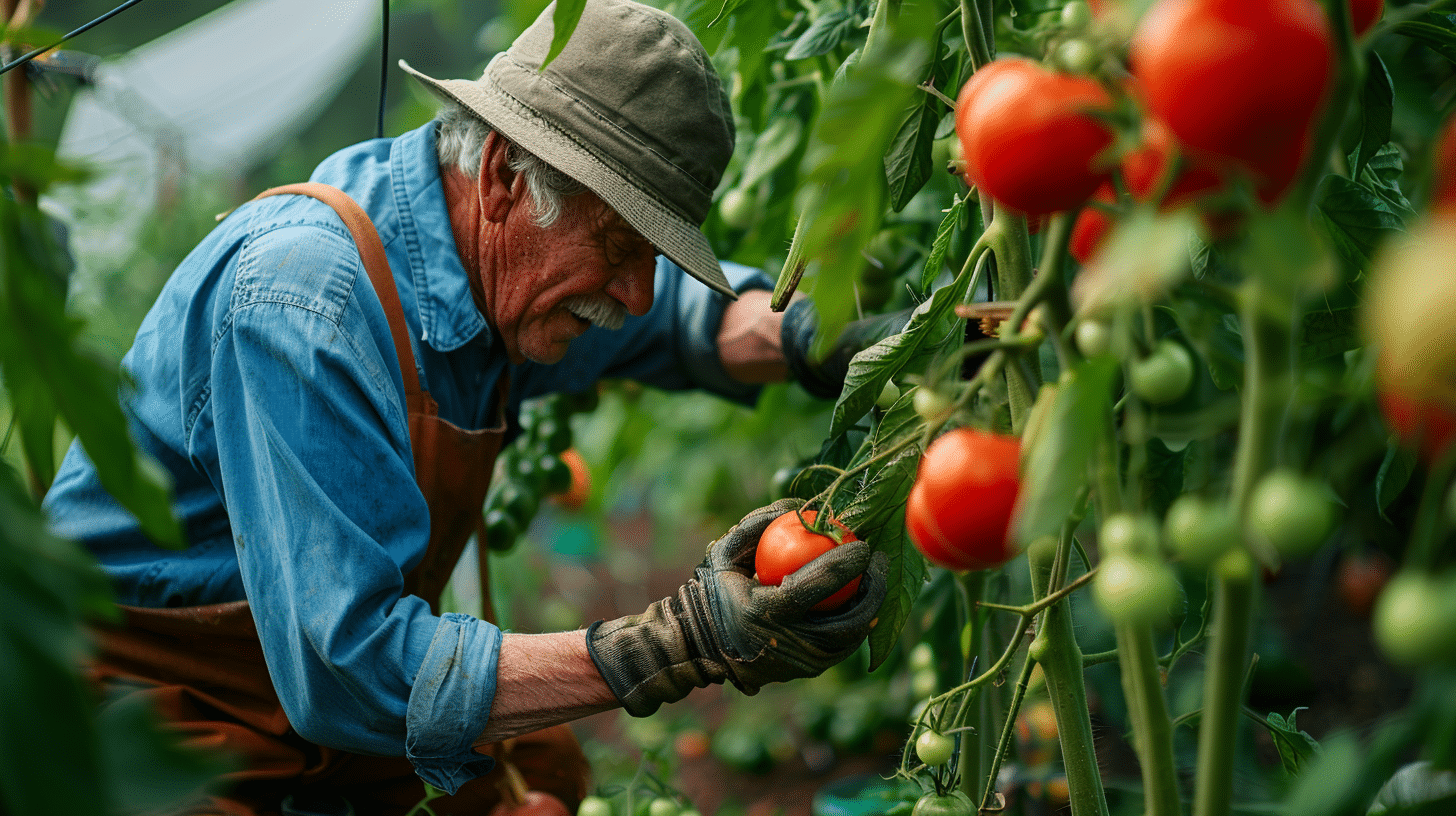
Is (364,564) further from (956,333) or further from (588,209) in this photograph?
(956,333)

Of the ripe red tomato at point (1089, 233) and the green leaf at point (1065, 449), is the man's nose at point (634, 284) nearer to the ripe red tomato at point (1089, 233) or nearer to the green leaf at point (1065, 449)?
the ripe red tomato at point (1089, 233)

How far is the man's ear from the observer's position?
1362 millimetres

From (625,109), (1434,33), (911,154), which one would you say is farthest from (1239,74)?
(625,109)

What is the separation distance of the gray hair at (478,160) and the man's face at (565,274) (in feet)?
0.05

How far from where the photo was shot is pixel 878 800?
1494mm

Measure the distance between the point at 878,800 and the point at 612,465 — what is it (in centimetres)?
112

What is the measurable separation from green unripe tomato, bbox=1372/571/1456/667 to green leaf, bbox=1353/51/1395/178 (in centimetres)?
58

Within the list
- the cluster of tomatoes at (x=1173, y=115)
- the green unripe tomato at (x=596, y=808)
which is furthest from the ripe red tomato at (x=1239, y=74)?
the green unripe tomato at (x=596, y=808)

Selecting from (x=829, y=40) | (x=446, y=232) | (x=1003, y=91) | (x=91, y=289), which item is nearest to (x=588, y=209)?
(x=446, y=232)

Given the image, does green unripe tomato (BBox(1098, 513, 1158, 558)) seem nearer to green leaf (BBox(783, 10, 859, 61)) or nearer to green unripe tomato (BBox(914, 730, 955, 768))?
green unripe tomato (BBox(914, 730, 955, 768))

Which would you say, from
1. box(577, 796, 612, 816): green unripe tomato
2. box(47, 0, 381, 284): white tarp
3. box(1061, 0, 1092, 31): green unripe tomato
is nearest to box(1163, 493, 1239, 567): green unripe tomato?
box(1061, 0, 1092, 31): green unripe tomato

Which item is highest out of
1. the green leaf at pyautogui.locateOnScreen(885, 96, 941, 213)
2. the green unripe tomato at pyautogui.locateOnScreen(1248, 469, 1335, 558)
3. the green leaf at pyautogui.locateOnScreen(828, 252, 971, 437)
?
the green unripe tomato at pyautogui.locateOnScreen(1248, 469, 1335, 558)

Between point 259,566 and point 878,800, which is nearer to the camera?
point 259,566

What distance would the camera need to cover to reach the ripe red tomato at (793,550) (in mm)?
1018
